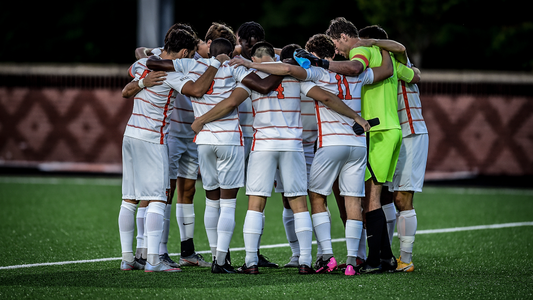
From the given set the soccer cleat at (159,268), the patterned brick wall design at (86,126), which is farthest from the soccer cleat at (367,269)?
the patterned brick wall design at (86,126)

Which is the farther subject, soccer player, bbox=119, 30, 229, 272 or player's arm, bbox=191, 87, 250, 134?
soccer player, bbox=119, 30, 229, 272

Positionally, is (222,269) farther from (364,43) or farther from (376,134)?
(364,43)

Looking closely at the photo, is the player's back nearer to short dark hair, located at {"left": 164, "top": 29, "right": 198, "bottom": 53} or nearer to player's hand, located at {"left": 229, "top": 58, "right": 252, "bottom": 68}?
player's hand, located at {"left": 229, "top": 58, "right": 252, "bottom": 68}

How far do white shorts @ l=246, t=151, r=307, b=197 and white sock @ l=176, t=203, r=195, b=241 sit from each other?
1.12 meters

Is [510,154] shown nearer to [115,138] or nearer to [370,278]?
[115,138]

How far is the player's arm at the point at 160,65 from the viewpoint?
594cm

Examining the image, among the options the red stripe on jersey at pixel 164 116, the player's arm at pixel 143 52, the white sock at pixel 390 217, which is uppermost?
the player's arm at pixel 143 52

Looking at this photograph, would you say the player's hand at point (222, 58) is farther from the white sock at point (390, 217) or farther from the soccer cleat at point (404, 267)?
the soccer cleat at point (404, 267)

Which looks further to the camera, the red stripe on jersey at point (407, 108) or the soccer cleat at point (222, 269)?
the red stripe on jersey at point (407, 108)

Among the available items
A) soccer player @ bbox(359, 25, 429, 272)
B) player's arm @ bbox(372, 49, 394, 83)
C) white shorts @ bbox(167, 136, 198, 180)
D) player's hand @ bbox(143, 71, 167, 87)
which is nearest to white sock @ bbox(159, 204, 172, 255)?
white shorts @ bbox(167, 136, 198, 180)

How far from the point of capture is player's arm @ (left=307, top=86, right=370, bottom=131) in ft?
18.8

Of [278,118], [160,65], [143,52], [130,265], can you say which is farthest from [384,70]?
[130,265]

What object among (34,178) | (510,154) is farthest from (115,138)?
(510,154)

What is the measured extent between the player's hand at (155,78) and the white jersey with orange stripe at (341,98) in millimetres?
1273
